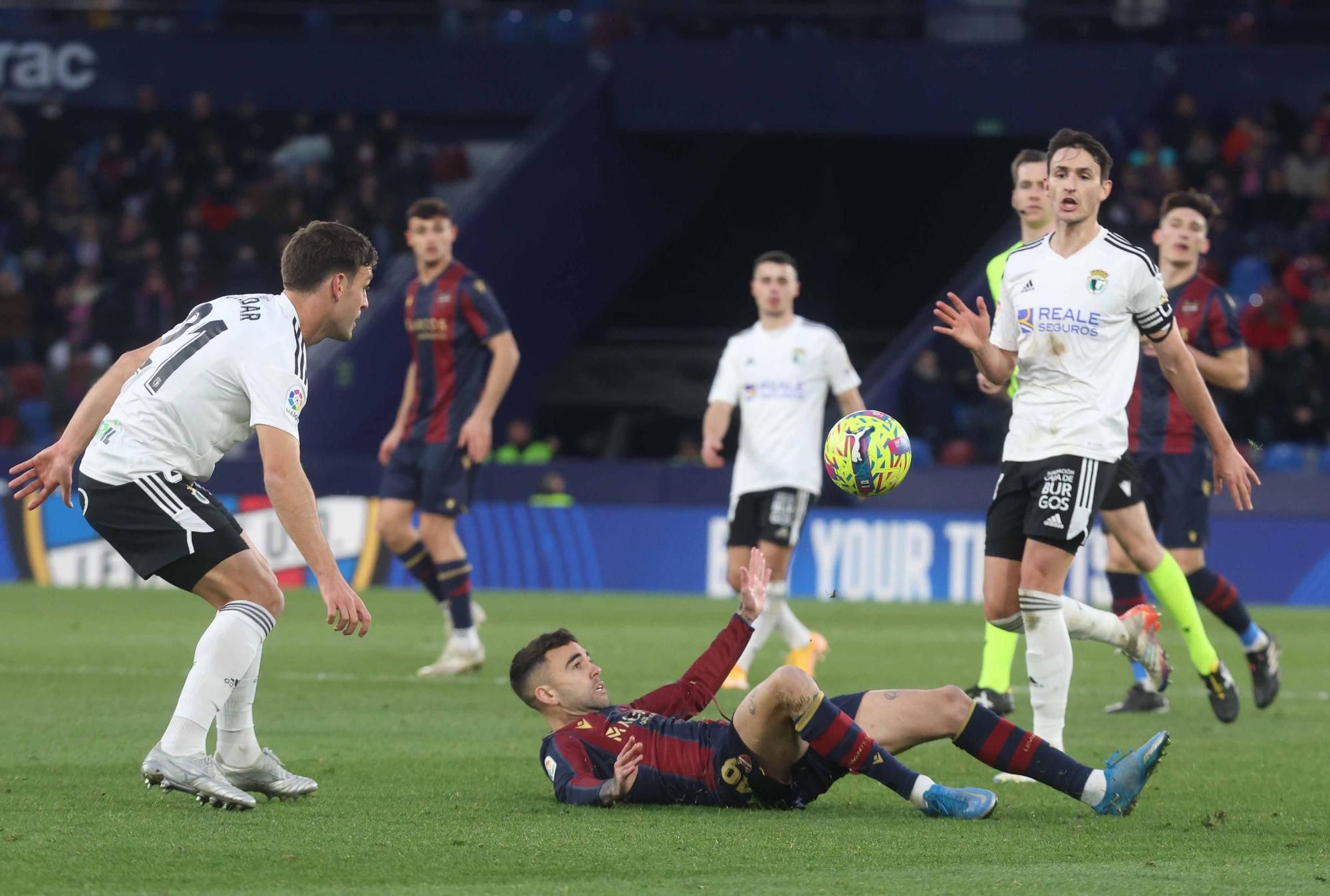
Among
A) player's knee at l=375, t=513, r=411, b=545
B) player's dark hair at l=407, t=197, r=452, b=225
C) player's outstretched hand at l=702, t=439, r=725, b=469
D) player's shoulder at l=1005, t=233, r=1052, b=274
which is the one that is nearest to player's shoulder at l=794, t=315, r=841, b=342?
player's outstretched hand at l=702, t=439, r=725, b=469

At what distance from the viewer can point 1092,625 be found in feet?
23.0

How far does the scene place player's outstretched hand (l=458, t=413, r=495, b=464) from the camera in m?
10.5

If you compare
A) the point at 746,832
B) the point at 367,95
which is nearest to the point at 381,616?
the point at 746,832

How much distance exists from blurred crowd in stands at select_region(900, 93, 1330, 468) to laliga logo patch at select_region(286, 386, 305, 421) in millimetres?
13690

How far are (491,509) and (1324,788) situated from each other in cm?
1219

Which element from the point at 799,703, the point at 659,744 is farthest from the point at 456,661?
the point at 799,703

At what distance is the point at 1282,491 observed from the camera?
17.3 meters

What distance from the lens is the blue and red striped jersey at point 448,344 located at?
10844 millimetres

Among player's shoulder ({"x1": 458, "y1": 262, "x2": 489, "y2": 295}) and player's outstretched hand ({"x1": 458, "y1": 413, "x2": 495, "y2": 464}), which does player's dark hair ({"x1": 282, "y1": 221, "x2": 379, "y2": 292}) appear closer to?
player's outstretched hand ({"x1": 458, "y1": 413, "x2": 495, "y2": 464})

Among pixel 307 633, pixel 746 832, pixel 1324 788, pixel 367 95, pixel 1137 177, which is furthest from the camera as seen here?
pixel 367 95

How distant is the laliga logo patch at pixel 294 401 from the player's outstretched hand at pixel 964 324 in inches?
86.0

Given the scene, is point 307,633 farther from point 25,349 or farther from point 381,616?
point 25,349

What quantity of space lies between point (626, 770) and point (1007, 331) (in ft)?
7.67

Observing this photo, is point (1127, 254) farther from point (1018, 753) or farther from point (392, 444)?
point (392, 444)
